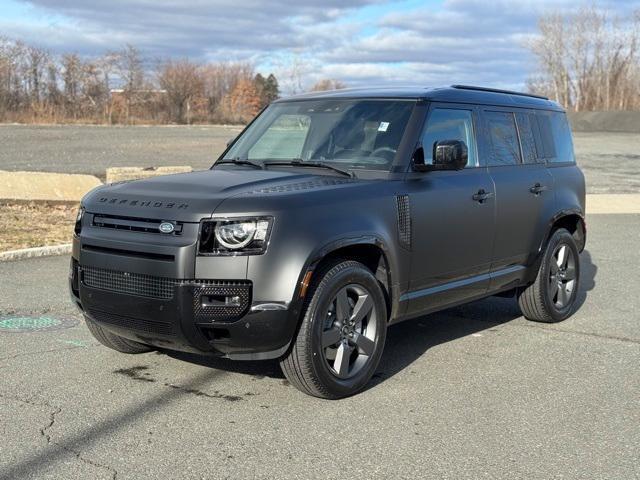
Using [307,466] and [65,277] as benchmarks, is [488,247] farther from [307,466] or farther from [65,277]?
[65,277]

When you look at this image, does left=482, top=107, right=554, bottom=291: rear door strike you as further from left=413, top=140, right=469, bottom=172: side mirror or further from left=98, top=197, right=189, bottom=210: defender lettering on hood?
left=98, top=197, right=189, bottom=210: defender lettering on hood

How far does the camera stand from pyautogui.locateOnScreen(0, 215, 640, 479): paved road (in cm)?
394

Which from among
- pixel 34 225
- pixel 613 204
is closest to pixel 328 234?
pixel 34 225

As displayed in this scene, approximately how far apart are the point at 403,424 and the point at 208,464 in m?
1.20

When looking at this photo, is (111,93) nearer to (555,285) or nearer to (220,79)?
(220,79)

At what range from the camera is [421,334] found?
21.6ft

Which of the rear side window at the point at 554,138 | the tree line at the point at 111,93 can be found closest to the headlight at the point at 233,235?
the rear side window at the point at 554,138

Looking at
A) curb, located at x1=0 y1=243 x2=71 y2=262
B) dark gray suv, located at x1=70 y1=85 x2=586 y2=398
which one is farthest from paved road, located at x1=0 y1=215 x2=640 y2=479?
curb, located at x1=0 y1=243 x2=71 y2=262

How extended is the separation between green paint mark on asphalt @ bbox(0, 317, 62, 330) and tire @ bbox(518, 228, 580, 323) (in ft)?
13.5

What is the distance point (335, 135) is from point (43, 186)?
28.7 feet

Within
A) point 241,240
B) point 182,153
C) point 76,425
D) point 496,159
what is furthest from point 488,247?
point 182,153

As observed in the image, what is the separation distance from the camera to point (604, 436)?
4.39m

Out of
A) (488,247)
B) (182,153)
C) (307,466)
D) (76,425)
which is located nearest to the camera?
(307,466)

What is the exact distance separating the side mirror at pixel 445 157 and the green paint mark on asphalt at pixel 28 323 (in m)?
3.37
